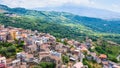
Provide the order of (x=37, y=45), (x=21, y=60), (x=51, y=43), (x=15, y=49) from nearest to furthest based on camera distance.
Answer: (x=21, y=60)
(x=15, y=49)
(x=37, y=45)
(x=51, y=43)

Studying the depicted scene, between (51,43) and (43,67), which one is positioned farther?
(51,43)

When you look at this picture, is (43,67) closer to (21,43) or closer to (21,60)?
(21,60)

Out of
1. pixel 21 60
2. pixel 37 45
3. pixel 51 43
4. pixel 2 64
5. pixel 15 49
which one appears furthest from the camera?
pixel 51 43

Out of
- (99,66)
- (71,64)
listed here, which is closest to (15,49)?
(71,64)

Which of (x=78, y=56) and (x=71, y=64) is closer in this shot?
(x=71, y=64)

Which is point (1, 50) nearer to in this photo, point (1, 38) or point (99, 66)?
point (1, 38)

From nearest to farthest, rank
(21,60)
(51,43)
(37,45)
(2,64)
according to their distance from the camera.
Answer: (2,64) → (21,60) → (37,45) → (51,43)

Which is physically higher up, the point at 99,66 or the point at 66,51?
the point at 66,51

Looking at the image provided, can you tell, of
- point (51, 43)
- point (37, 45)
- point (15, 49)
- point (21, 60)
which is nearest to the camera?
point (21, 60)

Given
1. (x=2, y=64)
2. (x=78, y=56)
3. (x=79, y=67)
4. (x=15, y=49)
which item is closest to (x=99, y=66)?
(x=78, y=56)
